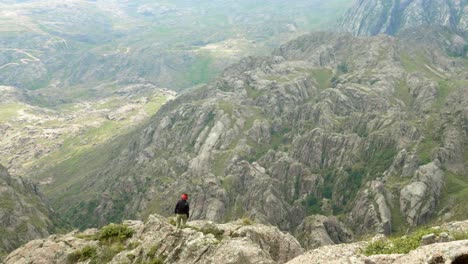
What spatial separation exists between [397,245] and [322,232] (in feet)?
444

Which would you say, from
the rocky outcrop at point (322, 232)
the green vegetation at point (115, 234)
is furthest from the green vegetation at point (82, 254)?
the rocky outcrop at point (322, 232)

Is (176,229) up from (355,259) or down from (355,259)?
down

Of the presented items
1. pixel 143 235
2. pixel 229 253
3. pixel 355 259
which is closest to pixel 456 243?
pixel 355 259

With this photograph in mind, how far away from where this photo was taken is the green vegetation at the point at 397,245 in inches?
1414

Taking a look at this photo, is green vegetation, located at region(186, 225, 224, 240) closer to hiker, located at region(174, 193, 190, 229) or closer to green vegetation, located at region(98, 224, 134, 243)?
hiker, located at region(174, 193, 190, 229)

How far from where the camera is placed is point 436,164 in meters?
192


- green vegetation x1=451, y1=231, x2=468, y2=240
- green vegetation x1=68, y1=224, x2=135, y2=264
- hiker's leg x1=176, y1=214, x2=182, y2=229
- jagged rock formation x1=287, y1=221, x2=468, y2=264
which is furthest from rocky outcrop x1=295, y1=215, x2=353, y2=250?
green vegetation x1=451, y1=231, x2=468, y2=240

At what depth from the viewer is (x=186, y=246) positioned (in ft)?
158

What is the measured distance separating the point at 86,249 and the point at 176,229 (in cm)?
1527

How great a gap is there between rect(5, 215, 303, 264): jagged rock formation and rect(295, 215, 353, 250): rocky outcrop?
11161 cm

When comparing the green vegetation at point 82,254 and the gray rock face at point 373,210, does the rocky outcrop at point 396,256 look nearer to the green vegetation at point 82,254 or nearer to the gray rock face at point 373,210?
the green vegetation at point 82,254

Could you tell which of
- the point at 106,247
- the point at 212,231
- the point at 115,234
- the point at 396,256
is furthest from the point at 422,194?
the point at 396,256

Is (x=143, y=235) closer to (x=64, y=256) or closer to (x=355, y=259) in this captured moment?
(x=64, y=256)

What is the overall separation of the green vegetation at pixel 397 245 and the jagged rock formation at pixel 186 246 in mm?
10835
